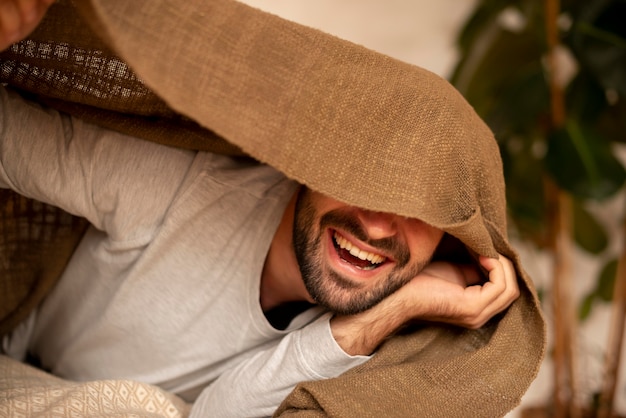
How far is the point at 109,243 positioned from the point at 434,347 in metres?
0.51

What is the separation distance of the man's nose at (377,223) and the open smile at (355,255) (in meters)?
0.04

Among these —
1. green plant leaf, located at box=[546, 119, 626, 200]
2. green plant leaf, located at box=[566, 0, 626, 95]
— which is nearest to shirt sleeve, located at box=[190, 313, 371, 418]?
green plant leaf, located at box=[546, 119, 626, 200]

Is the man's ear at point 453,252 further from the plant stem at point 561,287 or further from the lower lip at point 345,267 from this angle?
the plant stem at point 561,287

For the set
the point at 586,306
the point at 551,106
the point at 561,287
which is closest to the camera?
the point at 551,106

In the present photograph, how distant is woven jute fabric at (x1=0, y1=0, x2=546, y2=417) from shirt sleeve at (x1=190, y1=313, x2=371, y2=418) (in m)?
0.06

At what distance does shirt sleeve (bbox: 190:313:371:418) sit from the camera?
0.96m

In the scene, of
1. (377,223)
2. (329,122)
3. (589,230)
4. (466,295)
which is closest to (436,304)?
(466,295)

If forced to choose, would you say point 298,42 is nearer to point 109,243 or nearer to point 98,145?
point 98,145

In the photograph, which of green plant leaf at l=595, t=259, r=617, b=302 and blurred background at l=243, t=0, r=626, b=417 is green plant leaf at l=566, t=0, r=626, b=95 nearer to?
blurred background at l=243, t=0, r=626, b=417

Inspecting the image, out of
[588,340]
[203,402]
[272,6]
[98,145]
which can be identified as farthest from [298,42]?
[588,340]

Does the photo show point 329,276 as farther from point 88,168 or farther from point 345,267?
point 88,168

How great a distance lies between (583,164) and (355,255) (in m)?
0.69

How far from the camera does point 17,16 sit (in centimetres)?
69

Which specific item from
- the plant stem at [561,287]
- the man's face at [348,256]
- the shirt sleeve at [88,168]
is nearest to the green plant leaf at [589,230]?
the plant stem at [561,287]
